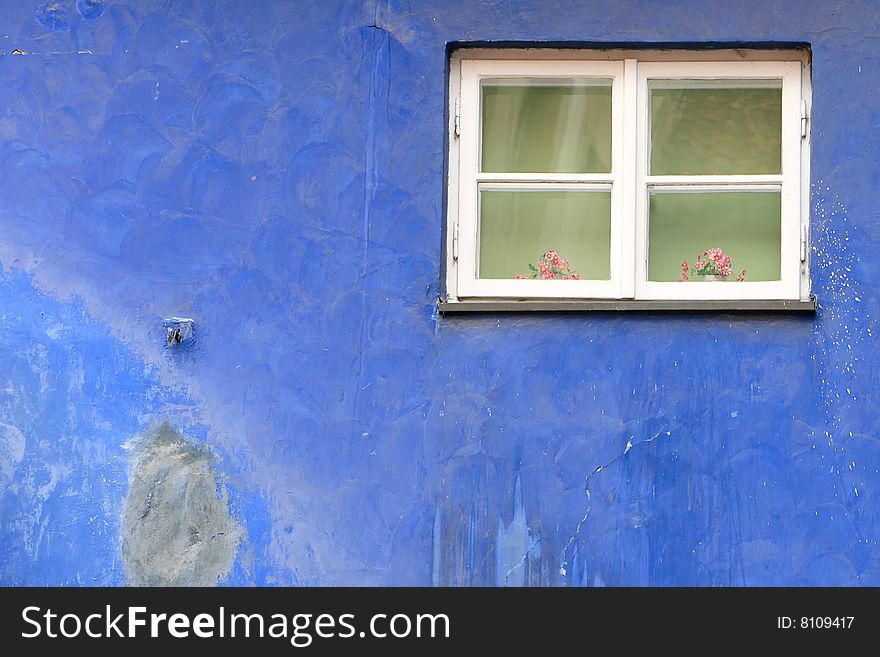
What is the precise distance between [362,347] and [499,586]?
110 centimetres

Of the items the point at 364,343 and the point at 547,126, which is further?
the point at 547,126

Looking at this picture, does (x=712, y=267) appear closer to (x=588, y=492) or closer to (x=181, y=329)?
(x=588, y=492)

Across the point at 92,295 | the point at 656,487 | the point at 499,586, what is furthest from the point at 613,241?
the point at 92,295

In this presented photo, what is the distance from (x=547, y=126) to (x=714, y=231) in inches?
32.5

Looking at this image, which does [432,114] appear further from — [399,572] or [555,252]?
[399,572]

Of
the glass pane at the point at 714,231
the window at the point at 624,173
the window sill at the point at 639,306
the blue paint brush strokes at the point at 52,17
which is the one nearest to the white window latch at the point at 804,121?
the window at the point at 624,173

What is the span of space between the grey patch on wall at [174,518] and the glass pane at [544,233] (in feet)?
4.65

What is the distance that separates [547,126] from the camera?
5.75 metres

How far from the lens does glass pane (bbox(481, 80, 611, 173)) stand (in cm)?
571

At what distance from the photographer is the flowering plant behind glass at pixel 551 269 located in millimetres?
5641

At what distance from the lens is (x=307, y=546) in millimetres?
5434

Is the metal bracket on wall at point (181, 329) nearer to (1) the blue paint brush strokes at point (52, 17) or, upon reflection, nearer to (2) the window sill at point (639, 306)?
(2) the window sill at point (639, 306)

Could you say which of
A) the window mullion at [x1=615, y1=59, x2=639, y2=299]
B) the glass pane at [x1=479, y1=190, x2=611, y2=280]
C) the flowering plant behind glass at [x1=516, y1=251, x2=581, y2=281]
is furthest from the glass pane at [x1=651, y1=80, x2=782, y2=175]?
the flowering plant behind glass at [x1=516, y1=251, x2=581, y2=281]

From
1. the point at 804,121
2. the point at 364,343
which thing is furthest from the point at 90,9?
the point at 804,121
